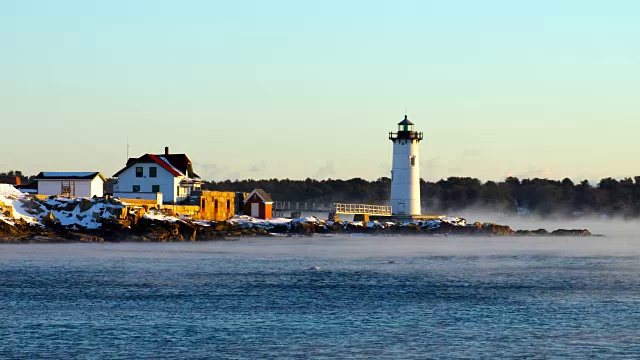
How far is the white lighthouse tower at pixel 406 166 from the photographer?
91938mm

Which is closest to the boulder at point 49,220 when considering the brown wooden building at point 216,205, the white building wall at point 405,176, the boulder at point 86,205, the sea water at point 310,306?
the boulder at point 86,205

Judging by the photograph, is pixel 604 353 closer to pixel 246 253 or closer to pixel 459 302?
pixel 459 302

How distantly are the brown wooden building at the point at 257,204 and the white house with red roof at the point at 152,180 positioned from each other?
821cm

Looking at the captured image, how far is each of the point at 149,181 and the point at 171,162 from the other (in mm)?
4081

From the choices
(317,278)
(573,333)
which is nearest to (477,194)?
(317,278)

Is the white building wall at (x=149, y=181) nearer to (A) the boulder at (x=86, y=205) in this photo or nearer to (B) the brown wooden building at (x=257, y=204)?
(B) the brown wooden building at (x=257, y=204)

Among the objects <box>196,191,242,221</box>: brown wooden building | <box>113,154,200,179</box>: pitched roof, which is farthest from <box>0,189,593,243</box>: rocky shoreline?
<box>113,154,200,179</box>: pitched roof

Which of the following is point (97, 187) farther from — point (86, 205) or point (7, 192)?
point (7, 192)

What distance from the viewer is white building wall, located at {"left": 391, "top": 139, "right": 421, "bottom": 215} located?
9194cm

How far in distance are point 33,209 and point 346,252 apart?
22150mm

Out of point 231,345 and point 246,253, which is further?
point 246,253

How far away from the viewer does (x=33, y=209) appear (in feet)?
228

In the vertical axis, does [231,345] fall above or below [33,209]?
below

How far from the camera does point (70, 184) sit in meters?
81.1
